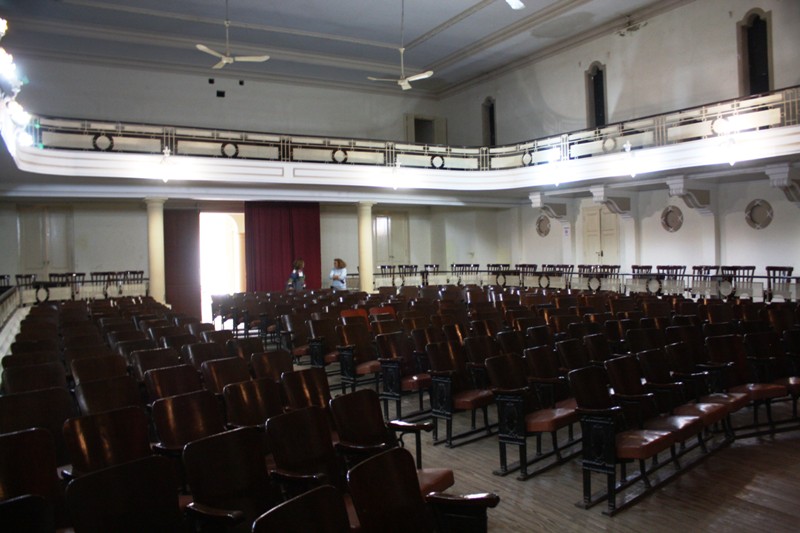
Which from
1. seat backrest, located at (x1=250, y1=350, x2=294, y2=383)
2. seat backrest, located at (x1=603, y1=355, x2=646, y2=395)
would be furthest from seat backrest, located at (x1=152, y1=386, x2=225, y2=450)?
seat backrest, located at (x1=603, y1=355, x2=646, y2=395)

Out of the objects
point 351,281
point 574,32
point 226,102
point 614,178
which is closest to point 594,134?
point 614,178

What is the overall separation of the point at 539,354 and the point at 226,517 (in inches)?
121

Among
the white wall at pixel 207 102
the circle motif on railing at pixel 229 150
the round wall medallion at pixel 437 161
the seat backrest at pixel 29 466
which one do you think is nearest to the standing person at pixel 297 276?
the circle motif on railing at pixel 229 150

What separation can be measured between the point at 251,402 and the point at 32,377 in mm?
1725

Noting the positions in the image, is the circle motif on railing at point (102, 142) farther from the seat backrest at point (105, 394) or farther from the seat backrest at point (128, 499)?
the seat backrest at point (128, 499)

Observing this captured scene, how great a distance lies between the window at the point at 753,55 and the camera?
1312 cm

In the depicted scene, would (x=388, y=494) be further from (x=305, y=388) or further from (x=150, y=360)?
(x=150, y=360)

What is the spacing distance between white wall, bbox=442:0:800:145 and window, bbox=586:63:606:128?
149 mm

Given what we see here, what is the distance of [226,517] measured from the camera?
2205mm

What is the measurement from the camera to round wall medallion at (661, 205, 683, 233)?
14773 millimetres

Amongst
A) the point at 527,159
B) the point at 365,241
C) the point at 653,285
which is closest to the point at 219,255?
the point at 365,241

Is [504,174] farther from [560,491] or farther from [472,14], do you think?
[560,491]

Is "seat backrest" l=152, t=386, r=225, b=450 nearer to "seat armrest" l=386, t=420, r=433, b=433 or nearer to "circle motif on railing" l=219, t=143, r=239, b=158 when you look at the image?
"seat armrest" l=386, t=420, r=433, b=433

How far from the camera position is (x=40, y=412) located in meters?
3.30
